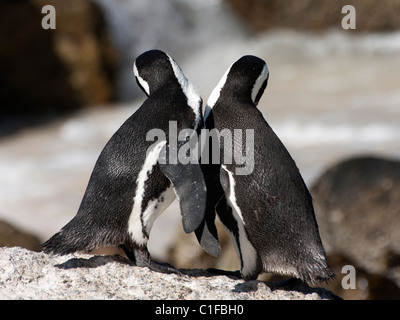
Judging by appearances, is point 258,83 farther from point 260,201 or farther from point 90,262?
point 90,262

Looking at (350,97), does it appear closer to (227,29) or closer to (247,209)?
(227,29)

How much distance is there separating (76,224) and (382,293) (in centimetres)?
260

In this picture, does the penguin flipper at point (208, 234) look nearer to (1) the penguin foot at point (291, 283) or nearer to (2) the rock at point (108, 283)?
(2) the rock at point (108, 283)

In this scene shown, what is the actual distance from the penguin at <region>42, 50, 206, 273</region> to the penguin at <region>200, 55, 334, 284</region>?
164mm

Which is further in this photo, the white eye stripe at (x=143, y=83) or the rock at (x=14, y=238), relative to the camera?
the rock at (x=14, y=238)

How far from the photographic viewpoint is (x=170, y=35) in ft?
46.2

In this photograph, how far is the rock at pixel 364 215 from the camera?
538 cm

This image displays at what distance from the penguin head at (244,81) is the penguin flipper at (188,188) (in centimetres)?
41

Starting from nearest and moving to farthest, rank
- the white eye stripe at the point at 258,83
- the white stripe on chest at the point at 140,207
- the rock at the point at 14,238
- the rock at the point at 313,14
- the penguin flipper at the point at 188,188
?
the penguin flipper at the point at 188,188, the white stripe on chest at the point at 140,207, the white eye stripe at the point at 258,83, the rock at the point at 14,238, the rock at the point at 313,14

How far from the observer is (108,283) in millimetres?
3035

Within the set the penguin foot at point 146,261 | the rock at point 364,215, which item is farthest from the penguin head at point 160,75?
the rock at point 364,215

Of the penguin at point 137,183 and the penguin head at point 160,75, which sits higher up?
the penguin head at point 160,75

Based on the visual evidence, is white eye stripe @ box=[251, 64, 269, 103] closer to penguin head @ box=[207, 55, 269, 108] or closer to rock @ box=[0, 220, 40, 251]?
penguin head @ box=[207, 55, 269, 108]

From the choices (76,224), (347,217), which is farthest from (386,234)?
(76,224)
